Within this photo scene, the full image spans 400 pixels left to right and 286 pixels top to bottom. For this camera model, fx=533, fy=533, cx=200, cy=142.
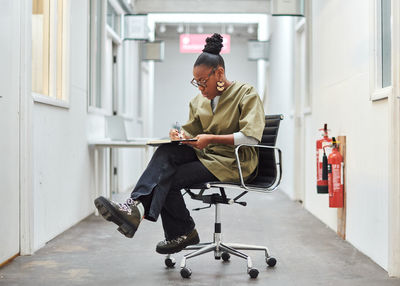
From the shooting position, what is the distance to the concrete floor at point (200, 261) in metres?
2.71

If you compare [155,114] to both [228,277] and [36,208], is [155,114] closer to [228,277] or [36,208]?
[36,208]

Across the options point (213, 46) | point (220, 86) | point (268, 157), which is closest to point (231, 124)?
point (220, 86)

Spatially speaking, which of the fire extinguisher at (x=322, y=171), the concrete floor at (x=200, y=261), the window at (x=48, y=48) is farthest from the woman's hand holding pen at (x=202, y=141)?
the fire extinguisher at (x=322, y=171)

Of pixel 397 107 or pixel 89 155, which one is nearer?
pixel 397 107

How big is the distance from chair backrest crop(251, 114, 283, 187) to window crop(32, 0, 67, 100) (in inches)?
66.4

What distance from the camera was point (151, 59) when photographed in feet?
29.3

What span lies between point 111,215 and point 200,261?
34.9 inches

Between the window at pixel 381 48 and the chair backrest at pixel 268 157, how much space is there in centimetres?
64

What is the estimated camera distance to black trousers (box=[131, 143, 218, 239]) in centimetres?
256

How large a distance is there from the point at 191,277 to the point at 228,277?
191 mm

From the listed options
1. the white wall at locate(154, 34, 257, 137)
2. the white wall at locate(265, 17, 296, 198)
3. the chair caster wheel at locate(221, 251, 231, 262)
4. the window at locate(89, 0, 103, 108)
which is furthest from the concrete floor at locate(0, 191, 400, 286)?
the white wall at locate(154, 34, 257, 137)

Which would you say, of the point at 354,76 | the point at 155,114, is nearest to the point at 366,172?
the point at 354,76

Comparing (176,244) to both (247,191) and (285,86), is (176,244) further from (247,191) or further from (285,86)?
(285,86)

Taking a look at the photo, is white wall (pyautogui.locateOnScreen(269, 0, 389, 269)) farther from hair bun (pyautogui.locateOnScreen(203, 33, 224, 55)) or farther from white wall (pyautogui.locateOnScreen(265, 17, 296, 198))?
white wall (pyautogui.locateOnScreen(265, 17, 296, 198))
